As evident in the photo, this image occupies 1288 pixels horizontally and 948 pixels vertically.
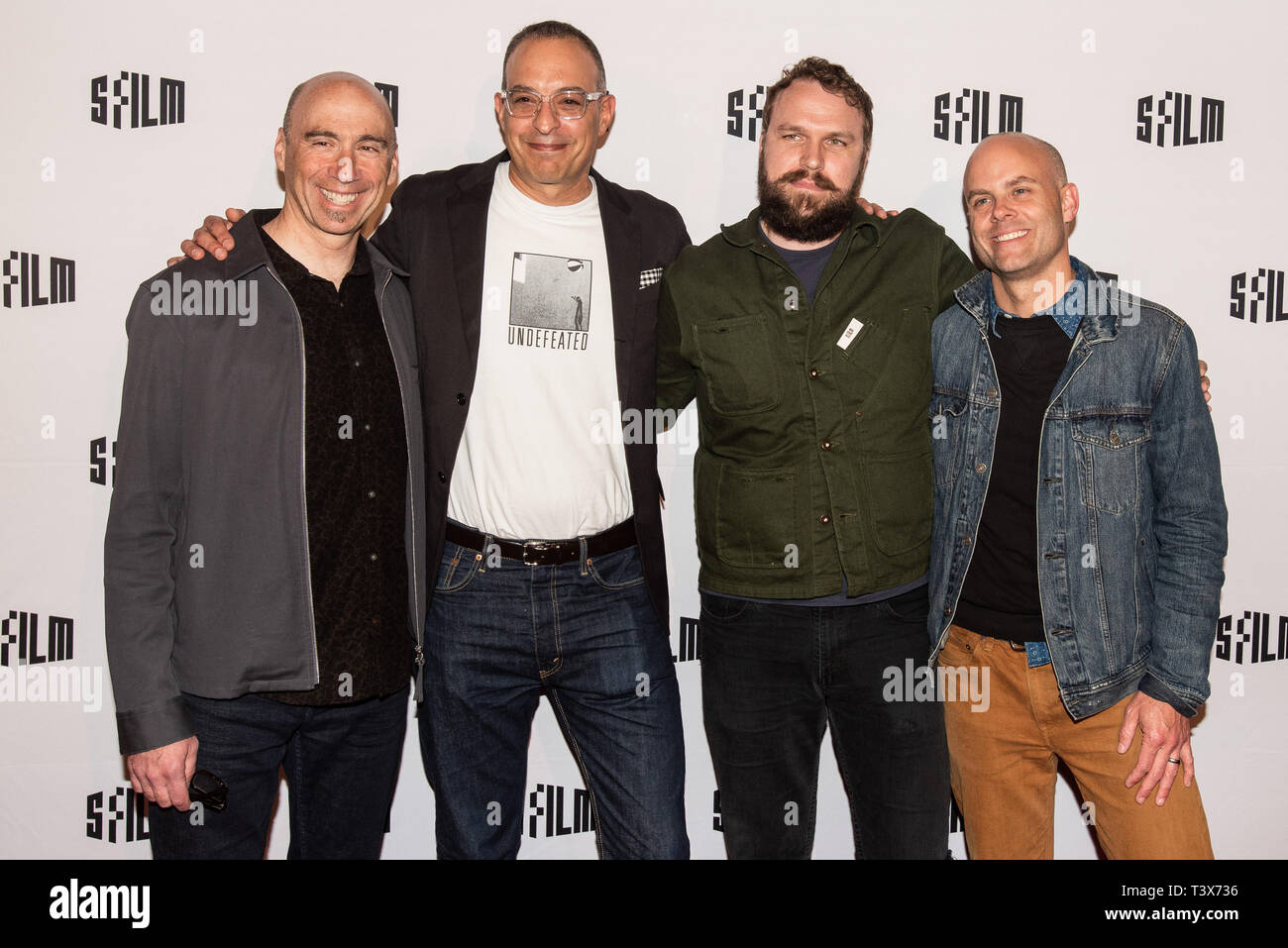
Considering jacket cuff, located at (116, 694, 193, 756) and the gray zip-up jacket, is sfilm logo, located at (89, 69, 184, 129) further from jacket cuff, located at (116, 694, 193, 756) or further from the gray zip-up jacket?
jacket cuff, located at (116, 694, 193, 756)

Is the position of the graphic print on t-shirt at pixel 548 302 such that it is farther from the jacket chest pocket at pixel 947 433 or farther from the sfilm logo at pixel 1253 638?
the sfilm logo at pixel 1253 638

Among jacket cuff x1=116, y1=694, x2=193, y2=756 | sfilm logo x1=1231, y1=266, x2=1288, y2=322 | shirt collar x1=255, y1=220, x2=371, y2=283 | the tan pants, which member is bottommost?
the tan pants

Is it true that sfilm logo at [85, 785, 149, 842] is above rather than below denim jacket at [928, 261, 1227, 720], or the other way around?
below

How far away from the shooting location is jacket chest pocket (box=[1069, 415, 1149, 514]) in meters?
2.27

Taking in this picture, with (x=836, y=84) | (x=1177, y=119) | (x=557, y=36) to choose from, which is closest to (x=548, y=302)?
(x=557, y=36)

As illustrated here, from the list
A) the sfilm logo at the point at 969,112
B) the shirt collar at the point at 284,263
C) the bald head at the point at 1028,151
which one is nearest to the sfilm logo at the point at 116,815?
the shirt collar at the point at 284,263

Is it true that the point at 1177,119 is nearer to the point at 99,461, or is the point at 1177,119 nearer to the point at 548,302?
the point at 548,302

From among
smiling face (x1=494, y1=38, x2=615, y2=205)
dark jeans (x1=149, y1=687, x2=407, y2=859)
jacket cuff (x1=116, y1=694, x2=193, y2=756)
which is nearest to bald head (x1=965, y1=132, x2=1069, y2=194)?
smiling face (x1=494, y1=38, x2=615, y2=205)

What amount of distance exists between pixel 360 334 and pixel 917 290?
A: 137 centimetres

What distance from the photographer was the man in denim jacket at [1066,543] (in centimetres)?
225

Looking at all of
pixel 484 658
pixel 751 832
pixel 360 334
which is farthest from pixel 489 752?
Answer: pixel 360 334

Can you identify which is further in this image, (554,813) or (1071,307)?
(554,813)

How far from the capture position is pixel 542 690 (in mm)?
2604

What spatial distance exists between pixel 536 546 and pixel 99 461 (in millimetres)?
1565
